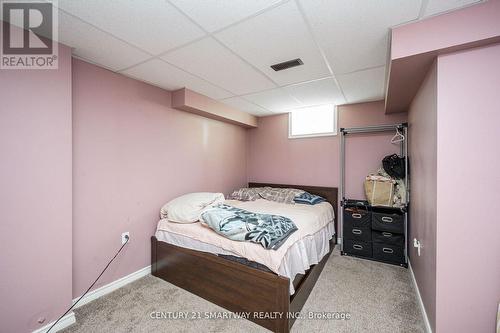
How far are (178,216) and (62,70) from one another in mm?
1705

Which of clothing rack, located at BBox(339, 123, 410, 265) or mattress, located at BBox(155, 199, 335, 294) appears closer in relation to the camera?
mattress, located at BBox(155, 199, 335, 294)

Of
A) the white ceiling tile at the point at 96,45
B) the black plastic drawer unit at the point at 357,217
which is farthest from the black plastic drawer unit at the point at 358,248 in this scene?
the white ceiling tile at the point at 96,45

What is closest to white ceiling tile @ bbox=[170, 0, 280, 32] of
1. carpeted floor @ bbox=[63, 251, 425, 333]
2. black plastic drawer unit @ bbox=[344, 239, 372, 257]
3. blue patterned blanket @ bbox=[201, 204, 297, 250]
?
blue patterned blanket @ bbox=[201, 204, 297, 250]

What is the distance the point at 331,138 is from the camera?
11.8 feet

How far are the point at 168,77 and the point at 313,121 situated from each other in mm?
2494

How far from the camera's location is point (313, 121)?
12.5ft

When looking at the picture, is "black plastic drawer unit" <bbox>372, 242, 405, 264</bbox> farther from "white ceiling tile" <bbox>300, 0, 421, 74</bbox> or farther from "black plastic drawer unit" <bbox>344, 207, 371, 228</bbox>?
"white ceiling tile" <bbox>300, 0, 421, 74</bbox>

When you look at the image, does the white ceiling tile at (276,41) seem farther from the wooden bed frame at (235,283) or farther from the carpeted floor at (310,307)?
the carpeted floor at (310,307)

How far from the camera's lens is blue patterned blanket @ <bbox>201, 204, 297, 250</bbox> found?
181 cm

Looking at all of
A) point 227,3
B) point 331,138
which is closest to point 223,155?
point 331,138

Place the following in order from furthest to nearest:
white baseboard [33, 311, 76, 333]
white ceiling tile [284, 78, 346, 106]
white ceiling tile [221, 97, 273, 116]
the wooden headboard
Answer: the wooden headboard, white ceiling tile [221, 97, 273, 116], white ceiling tile [284, 78, 346, 106], white baseboard [33, 311, 76, 333]

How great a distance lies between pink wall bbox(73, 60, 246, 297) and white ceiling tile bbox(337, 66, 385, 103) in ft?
7.18

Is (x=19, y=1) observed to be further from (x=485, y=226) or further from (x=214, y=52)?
(x=485, y=226)

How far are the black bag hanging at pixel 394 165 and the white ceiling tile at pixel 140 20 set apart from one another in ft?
9.36
